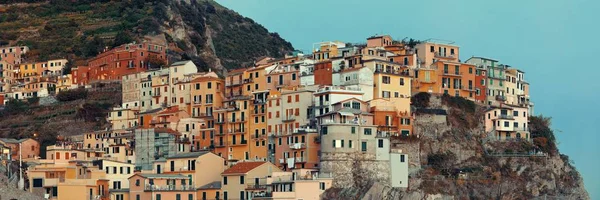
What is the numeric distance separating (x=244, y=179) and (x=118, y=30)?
1574 inches

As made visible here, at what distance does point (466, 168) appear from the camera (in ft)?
316

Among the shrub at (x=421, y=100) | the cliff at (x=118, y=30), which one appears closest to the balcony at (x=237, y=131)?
the shrub at (x=421, y=100)

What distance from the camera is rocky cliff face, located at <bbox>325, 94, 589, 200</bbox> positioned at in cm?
9244

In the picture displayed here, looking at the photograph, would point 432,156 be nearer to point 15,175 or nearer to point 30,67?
point 15,175

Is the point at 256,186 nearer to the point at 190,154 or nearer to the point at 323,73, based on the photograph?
the point at 190,154

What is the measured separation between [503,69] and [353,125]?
21.4m

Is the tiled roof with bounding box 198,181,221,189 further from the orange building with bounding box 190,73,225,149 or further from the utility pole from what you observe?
the utility pole

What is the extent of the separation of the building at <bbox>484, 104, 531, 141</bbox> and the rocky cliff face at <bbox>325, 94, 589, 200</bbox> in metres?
0.70

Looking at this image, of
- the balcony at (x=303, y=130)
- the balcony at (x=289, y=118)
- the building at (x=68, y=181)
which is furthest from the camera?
the balcony at (x=289, y=118)

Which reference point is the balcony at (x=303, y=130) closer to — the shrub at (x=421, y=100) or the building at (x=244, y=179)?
the building at (x=244, y=179)

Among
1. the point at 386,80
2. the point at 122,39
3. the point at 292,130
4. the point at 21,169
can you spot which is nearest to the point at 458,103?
the point at 386,80

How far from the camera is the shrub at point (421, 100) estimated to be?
9844 centimetres

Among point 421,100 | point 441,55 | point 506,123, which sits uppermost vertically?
point 441,55

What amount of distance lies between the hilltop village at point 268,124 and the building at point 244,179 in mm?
61
